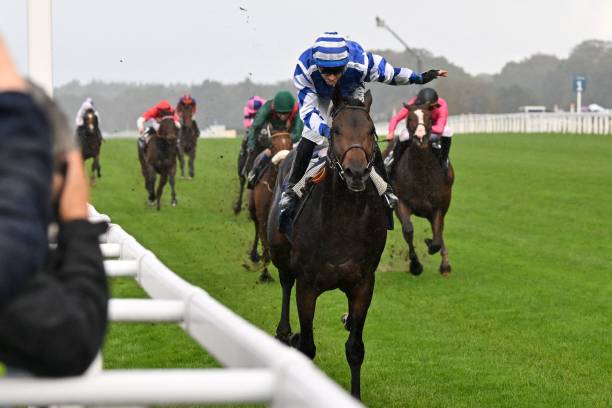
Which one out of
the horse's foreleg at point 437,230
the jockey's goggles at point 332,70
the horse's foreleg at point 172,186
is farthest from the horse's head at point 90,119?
the jockey's goggles at point 332,70

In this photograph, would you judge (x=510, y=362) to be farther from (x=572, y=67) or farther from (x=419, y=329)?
(x=572, y=67)

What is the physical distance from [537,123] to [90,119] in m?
31.2

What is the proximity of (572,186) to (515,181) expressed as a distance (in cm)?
Result: 222

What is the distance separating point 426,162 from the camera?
14836 mm

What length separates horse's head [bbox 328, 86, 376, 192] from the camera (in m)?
7.21

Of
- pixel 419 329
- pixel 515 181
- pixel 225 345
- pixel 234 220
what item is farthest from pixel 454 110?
pixel 225 345

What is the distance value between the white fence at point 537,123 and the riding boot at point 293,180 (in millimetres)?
41751

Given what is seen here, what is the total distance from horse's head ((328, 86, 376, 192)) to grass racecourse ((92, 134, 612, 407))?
159 centimetres

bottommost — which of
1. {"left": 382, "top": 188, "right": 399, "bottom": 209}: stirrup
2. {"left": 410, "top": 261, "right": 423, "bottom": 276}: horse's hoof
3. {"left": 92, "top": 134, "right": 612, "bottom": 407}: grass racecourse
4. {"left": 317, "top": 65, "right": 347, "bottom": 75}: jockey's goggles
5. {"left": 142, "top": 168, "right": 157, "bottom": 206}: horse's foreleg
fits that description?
{"left": 92, "top": 134, "right": 612, "bottom": 407}: grass racecourse

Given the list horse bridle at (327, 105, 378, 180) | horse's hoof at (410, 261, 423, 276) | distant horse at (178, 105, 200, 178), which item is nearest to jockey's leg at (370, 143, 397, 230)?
horse bridle at (327, 105, 378, 180)

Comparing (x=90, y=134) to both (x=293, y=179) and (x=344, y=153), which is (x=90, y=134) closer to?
(x=293, y=179)

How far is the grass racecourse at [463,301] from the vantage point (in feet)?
29.4

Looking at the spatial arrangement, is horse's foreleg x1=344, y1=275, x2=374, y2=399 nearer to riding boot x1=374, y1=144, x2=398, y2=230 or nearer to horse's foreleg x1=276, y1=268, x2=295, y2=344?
riding boot x1=374, y1=144, x2=398, y2=230

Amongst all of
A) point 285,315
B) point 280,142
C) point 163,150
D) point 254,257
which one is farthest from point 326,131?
point 163,150
